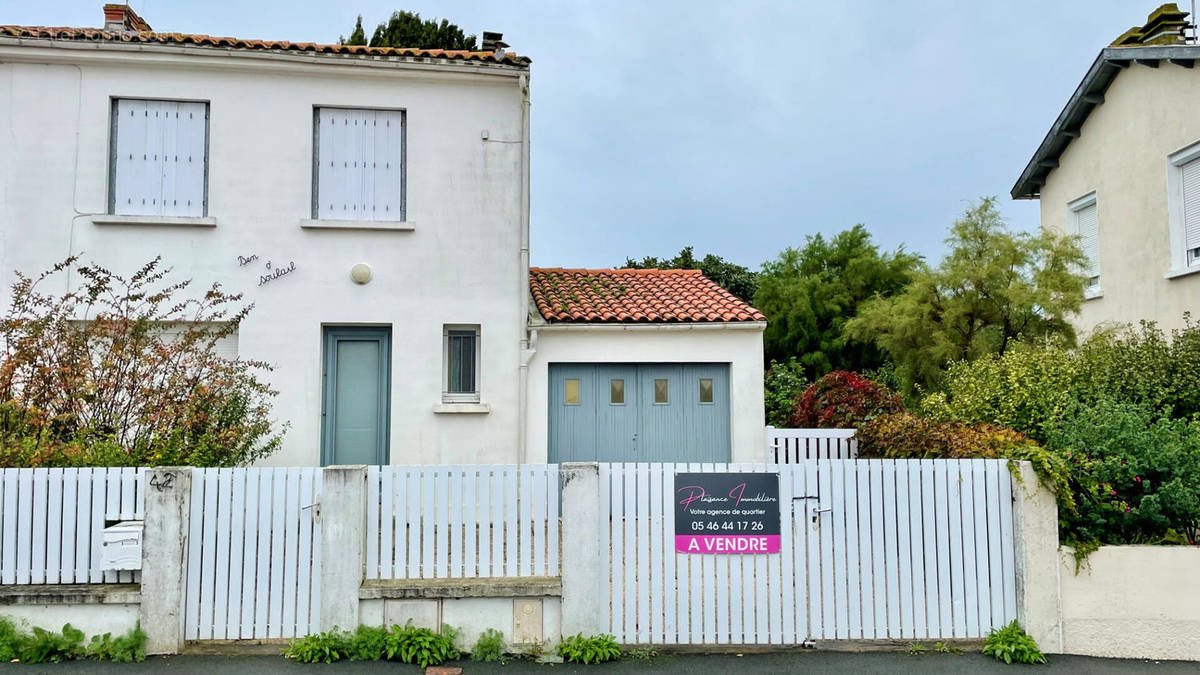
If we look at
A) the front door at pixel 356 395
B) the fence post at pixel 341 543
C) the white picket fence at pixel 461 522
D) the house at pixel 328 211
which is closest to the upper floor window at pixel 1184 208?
the house at pixel 328 211

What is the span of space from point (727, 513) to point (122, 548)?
15.5 ft

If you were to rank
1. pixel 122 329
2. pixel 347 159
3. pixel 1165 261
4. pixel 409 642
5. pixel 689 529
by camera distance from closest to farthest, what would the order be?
1. pixel 409 642
2. pixel 689 529
3. pixel 122 329
4. pixel 347 159
5. pixel 1165 261

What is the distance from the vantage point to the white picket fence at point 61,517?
6039mm

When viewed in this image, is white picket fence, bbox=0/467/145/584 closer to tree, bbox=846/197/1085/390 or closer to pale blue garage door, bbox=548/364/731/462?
pale blue garage door, bbox=548/364/731/462

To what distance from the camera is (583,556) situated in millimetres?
6105

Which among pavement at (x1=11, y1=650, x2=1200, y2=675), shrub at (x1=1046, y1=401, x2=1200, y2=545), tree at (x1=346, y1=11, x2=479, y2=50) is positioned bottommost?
pavement at (x1=11, y1=650, x2=1200, y2=675)

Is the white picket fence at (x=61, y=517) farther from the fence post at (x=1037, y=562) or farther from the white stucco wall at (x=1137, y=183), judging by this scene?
the white stucco wall at (x=1137, y=183)

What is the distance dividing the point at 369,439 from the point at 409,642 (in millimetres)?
4596

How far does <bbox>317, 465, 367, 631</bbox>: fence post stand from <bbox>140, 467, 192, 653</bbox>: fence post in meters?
1.06

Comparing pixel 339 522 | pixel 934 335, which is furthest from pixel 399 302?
pixel 934 335

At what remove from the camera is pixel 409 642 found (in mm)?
5930

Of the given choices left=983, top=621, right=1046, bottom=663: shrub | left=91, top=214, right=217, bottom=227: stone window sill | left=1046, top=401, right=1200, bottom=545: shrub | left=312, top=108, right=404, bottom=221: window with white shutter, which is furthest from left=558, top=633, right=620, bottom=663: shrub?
left=91, top=214, right=217, bottom=227: stone window sill

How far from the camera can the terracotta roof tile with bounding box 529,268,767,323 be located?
425 inches

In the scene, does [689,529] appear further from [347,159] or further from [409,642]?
[347,159]
